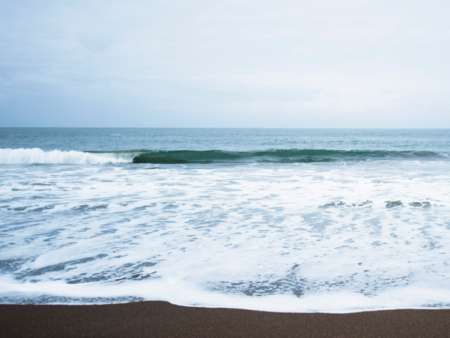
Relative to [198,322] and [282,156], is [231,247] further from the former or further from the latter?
[282,156]

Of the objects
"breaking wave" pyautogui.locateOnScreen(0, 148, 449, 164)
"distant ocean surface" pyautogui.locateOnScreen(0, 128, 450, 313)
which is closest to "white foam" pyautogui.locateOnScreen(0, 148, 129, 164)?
"breaking wave" pyautogui.locateOnScreen(0, 148, 449, 164)

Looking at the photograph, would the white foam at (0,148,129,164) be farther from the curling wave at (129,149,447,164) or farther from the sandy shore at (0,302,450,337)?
the sandy shore at (0,302,450,337)

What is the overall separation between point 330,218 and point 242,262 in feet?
8.36

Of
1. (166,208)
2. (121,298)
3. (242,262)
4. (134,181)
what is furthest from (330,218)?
(134,181)

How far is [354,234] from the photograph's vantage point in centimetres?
472

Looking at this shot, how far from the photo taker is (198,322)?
247cm

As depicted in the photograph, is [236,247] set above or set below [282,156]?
below

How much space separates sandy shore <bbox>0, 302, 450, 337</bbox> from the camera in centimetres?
232

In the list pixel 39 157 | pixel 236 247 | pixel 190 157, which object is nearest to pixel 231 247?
pixel 236 247

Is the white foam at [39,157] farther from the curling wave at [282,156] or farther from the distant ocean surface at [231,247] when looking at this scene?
the distant ocean surface at [231,247]

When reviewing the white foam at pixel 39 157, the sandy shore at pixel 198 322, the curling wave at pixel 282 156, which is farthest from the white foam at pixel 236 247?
the curling wave at pixel 282 156

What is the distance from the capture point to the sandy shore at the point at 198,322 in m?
2.32

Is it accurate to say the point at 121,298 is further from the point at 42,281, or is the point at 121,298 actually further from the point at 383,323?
the point at 383,323

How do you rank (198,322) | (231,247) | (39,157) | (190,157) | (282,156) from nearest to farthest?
1. (198,322)
2. (231,247)
3. (39,157)
4. (190,157)
5. (282,156)
